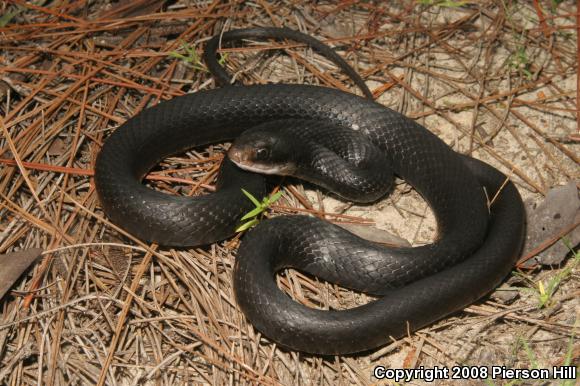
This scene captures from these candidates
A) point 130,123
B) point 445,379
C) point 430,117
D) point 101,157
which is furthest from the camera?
point 430,117

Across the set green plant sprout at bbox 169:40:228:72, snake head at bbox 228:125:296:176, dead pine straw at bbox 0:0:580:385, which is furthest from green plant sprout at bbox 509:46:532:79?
green plant sprout at bbox 169:40:228:72

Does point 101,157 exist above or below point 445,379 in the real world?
above

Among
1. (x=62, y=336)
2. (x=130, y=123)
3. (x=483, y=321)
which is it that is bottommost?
(x=62, y=336)

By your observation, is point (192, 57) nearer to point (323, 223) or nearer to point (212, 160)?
point (212, 160)

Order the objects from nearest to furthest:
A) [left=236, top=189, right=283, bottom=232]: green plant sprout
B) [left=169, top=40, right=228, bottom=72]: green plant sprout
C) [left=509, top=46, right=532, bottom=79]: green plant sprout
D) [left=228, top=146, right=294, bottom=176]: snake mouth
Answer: [left=236, top=189, right=283, bottom=232]: green plant sprout → [left=228, top=146, right=294, bottom=176]: snake mouth → [left=169, top=40, right=228, bottom=72]: green plant sprout → [left=509, top=46, right=532, bottom=79]: green plant sprout

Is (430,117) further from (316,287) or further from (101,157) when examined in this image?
(101,157)

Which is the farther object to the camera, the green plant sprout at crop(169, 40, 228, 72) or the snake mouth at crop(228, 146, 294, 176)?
the green plant sprout at crop(169, 40, 228, 72)

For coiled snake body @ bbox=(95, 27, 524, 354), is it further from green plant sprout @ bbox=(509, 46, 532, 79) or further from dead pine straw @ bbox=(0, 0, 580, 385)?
green plant sprout @ bbox=(509, 46, 532, 79)

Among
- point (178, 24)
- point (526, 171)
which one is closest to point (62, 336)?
point (178, 24)
